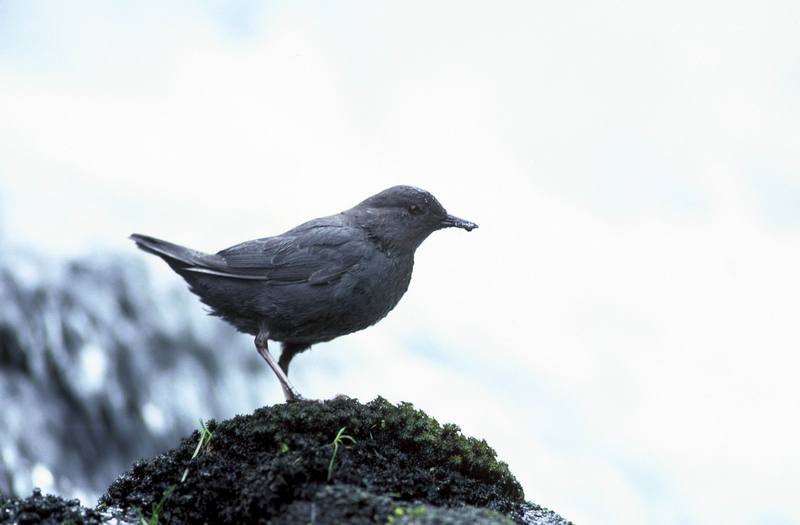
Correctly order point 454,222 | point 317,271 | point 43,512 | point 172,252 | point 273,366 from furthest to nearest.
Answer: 1. point 454,222
2. point 172,252
3. point 317,271
4. point 273,366
5. point 43,512

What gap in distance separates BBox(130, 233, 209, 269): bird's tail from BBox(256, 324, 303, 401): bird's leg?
1.83 ft

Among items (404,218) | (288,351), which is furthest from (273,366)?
(404,218)

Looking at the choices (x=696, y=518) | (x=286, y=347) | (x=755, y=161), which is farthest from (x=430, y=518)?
(x=755, y=161)

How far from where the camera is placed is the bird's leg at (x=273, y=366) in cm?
480

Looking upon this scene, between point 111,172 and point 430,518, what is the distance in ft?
39.3

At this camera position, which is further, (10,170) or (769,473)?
(769,473)

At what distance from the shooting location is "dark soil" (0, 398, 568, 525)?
3.45m

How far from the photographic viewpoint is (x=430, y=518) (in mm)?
2959

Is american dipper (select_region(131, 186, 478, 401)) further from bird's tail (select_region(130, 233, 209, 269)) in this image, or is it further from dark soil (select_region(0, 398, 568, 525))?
dark soil (select_region(0, 398, 568, 525))

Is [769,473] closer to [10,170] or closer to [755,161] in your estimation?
[755,161]

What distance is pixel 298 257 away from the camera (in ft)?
16.7

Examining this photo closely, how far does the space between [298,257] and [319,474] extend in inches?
70.2

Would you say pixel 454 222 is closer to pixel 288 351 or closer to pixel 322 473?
pixel 288 351

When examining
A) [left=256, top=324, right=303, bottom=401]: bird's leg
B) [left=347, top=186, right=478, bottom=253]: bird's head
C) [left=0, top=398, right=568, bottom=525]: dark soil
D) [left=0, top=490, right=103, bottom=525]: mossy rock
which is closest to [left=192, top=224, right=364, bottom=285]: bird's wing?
[left=347, top=186, right=478, bottom=253]: bird's head
